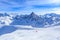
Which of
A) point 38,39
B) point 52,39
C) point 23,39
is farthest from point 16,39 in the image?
point 52,39

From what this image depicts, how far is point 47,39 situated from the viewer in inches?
877

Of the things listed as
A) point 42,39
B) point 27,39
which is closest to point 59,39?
point 42,39

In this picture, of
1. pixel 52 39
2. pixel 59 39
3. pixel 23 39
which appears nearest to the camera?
pixel 59 39

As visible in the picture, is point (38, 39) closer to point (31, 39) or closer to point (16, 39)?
point (31, 39)

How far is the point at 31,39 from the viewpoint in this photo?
2328 centimetres

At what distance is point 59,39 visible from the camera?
67.2 feet

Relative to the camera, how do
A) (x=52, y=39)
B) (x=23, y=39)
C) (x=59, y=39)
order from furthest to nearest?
1. (x=23, y=39)
2. (x=52, y=39)
3. (x=59, y=39)

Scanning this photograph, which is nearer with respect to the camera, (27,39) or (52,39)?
(52,39)

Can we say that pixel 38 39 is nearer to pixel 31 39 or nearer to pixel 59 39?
pixel 31 39

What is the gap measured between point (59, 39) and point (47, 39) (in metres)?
2.20

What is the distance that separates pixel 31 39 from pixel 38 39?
1027 mm

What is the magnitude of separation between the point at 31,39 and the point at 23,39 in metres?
1.15

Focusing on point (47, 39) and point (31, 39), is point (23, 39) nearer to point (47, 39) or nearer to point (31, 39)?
point (31, 39)

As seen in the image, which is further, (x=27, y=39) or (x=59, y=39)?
(x=27, y=39)
